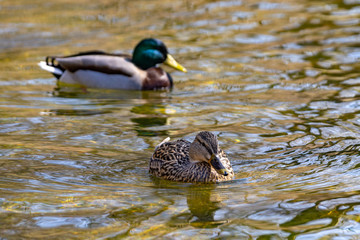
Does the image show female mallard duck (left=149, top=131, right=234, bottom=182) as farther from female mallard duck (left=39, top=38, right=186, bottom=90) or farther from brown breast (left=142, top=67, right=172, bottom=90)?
female mallard duck (left=39, top=38, right=186, bottom=90)

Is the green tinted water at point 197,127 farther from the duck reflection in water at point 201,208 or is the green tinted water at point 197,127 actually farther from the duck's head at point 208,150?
the duck's head at point 208,150

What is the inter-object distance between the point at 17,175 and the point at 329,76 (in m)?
6.38

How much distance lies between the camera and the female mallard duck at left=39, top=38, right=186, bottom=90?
12.7 meters

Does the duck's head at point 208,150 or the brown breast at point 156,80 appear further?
the brown breast at point 156,80

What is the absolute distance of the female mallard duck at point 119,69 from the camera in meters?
12.7

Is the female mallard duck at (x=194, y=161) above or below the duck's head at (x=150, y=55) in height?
below

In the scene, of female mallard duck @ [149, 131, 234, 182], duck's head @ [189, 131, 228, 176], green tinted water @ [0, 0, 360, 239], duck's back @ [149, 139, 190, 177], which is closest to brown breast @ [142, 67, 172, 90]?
green tinted water @ [0, 0, 360, 239]

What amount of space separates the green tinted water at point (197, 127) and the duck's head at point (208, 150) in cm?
26

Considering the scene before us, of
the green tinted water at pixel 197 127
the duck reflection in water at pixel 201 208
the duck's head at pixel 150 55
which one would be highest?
the duck's head at pixel 150 55

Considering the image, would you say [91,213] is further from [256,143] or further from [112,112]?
[112,112]

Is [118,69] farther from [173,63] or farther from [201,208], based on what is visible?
[201,208]

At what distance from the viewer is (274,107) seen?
1053 centimetres

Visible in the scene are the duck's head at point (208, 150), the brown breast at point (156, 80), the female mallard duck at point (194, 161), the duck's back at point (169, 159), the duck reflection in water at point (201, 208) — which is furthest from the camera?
the brown breast at point (156, 80)

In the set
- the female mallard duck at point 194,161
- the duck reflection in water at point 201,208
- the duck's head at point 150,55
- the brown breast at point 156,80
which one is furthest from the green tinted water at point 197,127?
the duck's head at point 150,55
